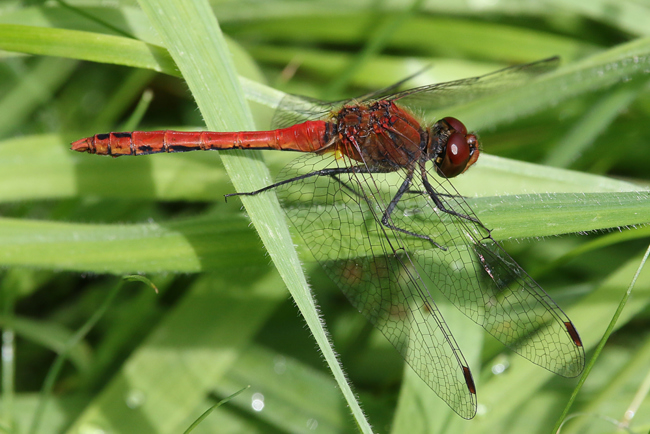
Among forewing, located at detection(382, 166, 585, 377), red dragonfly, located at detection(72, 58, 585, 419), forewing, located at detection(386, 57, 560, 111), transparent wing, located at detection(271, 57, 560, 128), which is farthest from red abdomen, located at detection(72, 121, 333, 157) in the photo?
forewing, located at detection(382, 166, 585, 377)

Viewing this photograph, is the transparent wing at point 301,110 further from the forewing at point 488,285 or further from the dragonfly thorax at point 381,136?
the forewing at point 488,285

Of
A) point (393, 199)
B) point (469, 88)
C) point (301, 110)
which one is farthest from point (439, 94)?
point (393, 199)

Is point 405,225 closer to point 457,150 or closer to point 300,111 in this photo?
point 457,150

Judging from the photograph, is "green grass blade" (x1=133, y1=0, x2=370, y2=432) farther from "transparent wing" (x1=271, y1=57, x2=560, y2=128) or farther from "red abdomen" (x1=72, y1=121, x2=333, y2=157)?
"transparent wing" (x1=271, y1=57, x2=560, y2=128)

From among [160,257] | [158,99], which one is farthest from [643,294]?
[158,99]

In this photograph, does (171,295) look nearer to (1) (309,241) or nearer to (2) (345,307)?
(2) (345,307)

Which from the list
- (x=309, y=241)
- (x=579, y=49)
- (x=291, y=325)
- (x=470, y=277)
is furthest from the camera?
(x=579, y=49)

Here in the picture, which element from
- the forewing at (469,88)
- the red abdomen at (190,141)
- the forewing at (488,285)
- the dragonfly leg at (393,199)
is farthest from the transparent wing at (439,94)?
the forewing at (488,285)
